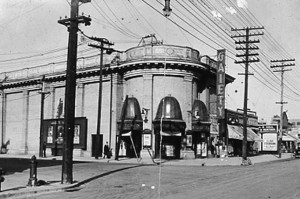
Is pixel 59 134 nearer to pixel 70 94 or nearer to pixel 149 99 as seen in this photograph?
pixel 149 99

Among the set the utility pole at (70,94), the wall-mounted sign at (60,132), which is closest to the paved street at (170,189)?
the utility pole at (70,94)

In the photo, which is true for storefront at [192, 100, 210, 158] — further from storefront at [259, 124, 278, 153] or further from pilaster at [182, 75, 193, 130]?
storefront at [259, 124, 278, 153]

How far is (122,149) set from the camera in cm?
3794

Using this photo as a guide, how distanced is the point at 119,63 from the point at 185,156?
10618 mm

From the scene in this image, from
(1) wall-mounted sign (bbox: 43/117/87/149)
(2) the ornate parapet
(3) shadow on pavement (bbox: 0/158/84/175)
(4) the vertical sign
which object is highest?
(2) the ornate parapet

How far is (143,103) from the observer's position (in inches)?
1432

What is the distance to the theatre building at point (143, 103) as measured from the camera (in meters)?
35.8

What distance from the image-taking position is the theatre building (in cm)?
3581

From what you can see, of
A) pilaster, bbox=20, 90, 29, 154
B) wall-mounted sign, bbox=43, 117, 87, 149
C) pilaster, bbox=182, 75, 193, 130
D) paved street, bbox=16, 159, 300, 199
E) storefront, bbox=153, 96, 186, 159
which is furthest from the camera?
pilaster, bbox=20, 90, 29, 154

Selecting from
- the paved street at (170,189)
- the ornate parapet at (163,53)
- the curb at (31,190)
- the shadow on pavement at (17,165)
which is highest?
the ornate parapet at (163,53)

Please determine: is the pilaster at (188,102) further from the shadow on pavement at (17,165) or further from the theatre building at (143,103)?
the shadow on pavement at (17,165)

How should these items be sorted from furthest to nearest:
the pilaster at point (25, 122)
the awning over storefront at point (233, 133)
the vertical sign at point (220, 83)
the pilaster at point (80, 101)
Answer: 1. the pilaster at point (25, 122)
2. the awning over storefront at point (233, 133)
3. the pilaster at point (80, 101)
4. the vertical sign at point (220, 83)

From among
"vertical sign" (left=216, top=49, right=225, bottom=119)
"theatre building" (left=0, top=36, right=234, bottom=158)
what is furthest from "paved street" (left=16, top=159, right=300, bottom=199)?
"vertical sign" (left=216, top=49, right=225, bottom=119)

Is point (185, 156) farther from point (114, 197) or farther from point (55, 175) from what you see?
point (114, 197)
